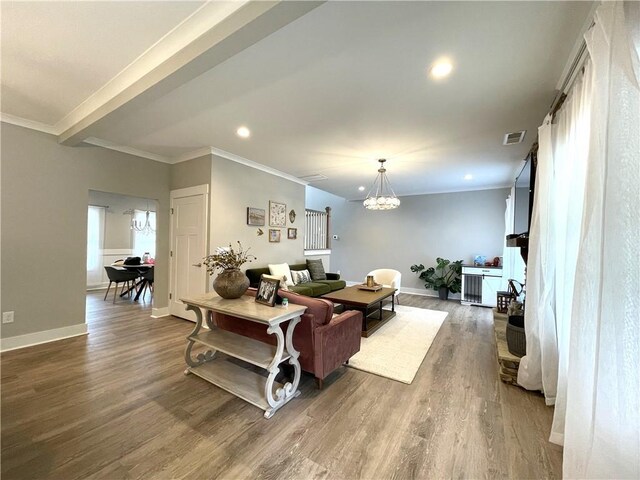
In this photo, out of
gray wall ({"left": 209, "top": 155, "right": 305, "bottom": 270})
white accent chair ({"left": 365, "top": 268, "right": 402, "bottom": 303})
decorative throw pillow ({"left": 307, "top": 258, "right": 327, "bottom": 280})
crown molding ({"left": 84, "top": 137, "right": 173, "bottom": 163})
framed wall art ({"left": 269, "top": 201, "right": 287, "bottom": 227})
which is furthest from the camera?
decorative throw pillow ({"left": 307, "top": 258, "right": 327, "bottom": 280})

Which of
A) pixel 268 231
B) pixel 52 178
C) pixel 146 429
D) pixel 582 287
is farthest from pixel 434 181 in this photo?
pixel 52 178

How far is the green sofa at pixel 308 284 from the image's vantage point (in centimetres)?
430

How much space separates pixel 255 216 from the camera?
4.56m

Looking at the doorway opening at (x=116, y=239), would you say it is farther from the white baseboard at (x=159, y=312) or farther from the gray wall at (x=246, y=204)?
the gray wall at (x=246, y=204)

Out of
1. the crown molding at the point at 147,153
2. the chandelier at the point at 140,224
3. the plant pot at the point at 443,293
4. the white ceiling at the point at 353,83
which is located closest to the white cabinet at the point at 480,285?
the plant pot at the point at 443,293

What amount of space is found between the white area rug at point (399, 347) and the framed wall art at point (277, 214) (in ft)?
8.91

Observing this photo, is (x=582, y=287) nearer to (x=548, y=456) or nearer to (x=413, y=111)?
(x=548, y=456)

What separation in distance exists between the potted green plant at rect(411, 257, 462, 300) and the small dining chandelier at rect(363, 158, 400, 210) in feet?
7.08

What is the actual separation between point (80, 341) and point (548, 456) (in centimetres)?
469

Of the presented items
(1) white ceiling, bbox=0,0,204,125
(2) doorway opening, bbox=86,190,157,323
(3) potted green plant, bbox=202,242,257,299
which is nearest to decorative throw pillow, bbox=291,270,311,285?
(3) potted green plant, bbox=202,242,257,299

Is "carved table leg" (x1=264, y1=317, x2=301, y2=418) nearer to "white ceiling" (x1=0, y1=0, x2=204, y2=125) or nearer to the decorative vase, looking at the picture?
the decorative vase

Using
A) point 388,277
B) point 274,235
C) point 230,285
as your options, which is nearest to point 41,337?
point 230,285

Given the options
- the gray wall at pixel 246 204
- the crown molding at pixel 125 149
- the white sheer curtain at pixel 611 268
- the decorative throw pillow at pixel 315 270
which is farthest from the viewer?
the decorative throw pillow at pixel 315 270

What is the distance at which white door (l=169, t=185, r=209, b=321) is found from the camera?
393 centimetres
